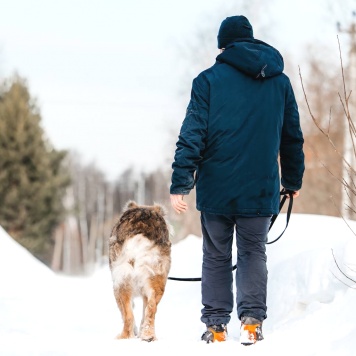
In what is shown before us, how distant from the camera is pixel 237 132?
14.8 feet

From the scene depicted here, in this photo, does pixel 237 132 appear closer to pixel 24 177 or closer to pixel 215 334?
pixel 215 334

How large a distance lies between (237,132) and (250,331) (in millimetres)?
1218

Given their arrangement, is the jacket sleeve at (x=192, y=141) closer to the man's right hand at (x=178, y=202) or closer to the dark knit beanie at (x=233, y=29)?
the man's right hand at (x=178, y=202)

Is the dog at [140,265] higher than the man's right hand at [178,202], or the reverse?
the man's right hand at [178,202]

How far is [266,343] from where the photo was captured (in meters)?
4.30

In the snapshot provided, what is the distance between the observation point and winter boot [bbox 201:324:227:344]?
15.4 feet

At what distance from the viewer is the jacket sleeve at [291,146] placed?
472cm

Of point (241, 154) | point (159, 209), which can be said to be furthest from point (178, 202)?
point (159, 209)

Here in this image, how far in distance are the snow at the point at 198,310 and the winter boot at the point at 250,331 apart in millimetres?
74

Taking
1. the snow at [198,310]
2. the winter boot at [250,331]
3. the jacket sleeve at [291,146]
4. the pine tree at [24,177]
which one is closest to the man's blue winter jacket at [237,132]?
the jacket sleeve at [291,146]

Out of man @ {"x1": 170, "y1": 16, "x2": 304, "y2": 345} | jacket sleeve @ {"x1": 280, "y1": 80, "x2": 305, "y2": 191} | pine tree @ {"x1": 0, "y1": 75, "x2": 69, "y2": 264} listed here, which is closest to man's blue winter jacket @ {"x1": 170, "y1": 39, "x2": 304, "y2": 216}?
man @ {"x1": 170, "y1": 16, "x2": 304, "y2": 345}

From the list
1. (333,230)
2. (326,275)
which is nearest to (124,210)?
(326,275)

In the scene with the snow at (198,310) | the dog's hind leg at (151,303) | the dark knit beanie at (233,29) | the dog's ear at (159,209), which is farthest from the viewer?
the dog's ear at (159,209)

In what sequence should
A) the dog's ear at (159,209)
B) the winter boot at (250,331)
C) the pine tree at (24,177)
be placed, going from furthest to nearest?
1. the pine tree at (24,177)
2. the dog's ear at (159,209)
3. the winter boot at (250,331)
